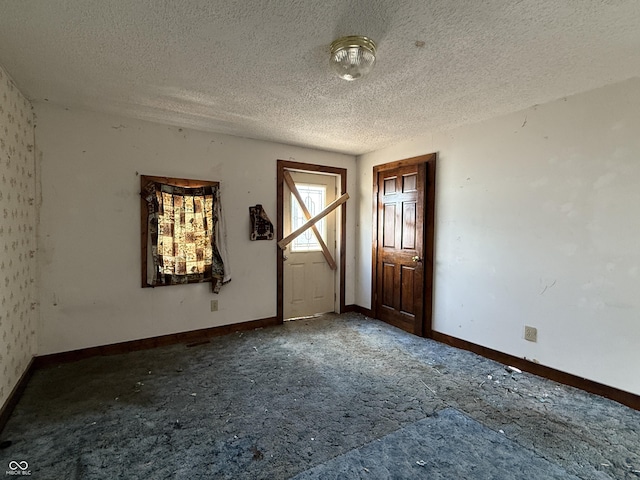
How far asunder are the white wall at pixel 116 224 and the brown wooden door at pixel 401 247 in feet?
5.34

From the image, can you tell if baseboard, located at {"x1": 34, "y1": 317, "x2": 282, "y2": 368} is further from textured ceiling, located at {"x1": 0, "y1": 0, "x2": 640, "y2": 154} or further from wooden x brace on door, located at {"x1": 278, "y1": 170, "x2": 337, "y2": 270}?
textured ceiling, located at {"x1": 0, "y1": 0, "x2": 640, "y2": 154}

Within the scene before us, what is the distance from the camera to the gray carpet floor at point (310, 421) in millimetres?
1693

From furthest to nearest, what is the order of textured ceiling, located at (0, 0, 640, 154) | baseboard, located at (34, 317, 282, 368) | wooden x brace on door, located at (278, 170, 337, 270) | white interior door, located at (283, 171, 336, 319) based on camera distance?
white interior door, located at (283, 171, 336, 319) < wooden x brace on door, located at (278, 170, 337, 270) < baseboard, located at (34, 317, 282, 368) < textured ceiling, located at (0, 0, 640, 154)

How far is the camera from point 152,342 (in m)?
3.35

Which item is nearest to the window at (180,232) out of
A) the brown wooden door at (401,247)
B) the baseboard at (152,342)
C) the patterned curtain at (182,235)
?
the patterned curtain at (182,235)

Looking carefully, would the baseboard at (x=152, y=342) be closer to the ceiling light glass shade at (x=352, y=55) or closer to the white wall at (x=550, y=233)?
the white wall at (x=550, y=233)

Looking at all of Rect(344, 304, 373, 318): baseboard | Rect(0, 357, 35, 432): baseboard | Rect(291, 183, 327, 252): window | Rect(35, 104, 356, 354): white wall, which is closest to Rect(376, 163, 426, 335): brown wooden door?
Rect(344, 304, 373, 318): baseboard

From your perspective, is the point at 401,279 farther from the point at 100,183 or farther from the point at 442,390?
the point at 100,183

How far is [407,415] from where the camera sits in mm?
2166

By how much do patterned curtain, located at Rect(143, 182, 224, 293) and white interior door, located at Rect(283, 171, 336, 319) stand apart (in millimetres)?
995

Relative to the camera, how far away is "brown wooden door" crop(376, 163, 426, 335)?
374cm

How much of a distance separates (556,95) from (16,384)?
4637 mm

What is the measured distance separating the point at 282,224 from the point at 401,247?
151cm

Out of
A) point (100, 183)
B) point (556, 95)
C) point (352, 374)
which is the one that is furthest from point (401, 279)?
point (100, 183)
